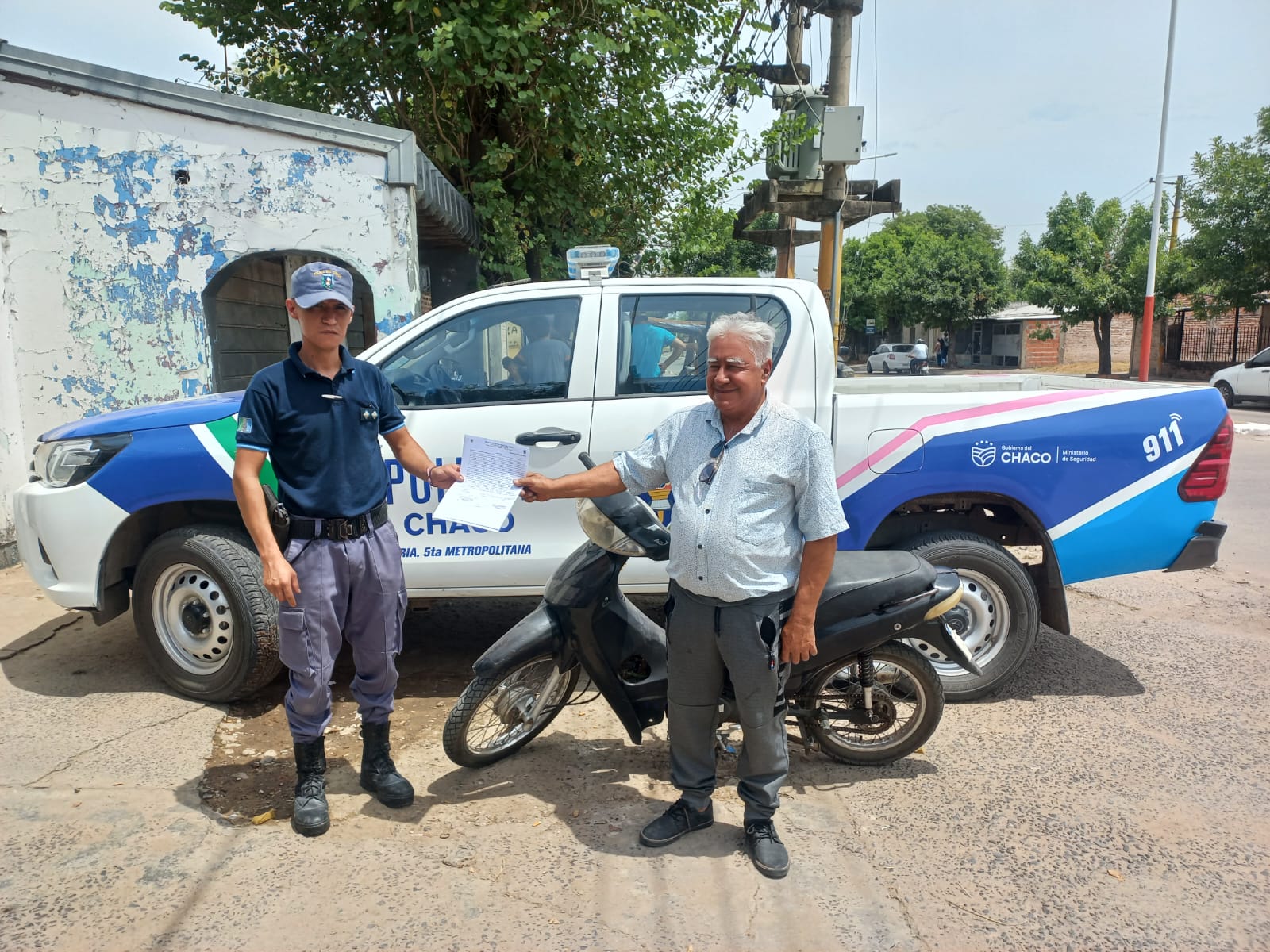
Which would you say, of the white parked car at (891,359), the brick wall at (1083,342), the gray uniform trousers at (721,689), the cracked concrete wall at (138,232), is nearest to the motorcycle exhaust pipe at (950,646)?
the gray uniform trousers at (721,689)

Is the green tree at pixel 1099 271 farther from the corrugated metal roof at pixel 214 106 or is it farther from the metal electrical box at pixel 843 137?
the corrugated metal roof at pixel 214 106

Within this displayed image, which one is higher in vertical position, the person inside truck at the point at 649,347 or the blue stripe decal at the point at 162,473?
the person inside truck at the point at 649,347

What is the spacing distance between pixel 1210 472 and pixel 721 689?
8.56ft

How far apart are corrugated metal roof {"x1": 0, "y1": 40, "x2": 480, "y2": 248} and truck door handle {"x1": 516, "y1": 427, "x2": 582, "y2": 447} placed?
388 cm

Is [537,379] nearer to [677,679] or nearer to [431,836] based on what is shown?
[677,679]

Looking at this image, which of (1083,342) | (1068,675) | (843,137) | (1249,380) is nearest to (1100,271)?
(1249,380)

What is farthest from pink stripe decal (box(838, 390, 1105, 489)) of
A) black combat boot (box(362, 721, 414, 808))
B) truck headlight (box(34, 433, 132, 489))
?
truck headlight (box(34, 433, 132, 489))

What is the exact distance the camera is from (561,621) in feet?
10.9

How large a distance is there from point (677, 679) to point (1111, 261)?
114 ft

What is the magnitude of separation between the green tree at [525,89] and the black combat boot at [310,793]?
22.7 feet

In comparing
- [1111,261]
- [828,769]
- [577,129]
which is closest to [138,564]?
[828,769]

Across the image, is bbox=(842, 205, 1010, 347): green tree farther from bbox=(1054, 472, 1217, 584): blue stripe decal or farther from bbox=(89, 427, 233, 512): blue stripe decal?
bbox=(89, 427, 233, 512): blue stripe decal

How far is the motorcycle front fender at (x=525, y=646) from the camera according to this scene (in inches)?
127

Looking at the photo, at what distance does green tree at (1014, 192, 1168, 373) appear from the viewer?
100ft
